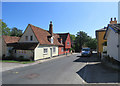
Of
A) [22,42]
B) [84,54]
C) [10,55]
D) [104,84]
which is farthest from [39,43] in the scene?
[104,84]

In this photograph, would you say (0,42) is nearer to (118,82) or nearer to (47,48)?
(47,48)

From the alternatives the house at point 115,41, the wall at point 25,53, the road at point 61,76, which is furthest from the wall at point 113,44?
the wall at point 25,53

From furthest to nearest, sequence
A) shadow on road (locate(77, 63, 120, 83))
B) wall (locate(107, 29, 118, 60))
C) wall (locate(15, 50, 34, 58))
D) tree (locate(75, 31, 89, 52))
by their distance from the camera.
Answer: tree (locate(75, 31, 89, 52)) → wall (locate(15, 50, 34, 58)) → wall (locate(107, 29, 118, 60)) → shadow on road (locate(77, 63, 120, 83))

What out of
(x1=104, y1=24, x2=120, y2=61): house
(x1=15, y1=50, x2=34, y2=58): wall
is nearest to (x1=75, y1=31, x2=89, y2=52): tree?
(x1=15, y1=50, x2=34, y2=58): wall

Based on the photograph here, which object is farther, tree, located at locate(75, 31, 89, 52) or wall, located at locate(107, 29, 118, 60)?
tree, located at locate(75, 31, 89, 52)

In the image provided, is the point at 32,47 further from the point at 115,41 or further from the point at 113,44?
the point at 115,41

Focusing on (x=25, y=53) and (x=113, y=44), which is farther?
(x=25, y=53)

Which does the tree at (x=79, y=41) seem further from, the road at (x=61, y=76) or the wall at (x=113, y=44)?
the road at (x=61, y=76)

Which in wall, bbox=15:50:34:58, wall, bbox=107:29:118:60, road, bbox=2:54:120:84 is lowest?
road, bbox=2:54:120:84

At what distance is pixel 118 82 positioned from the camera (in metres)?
5.55

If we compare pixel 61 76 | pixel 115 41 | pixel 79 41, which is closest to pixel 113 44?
pixel 115 41

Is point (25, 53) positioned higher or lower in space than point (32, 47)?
lower

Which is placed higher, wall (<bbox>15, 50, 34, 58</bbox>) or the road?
wall (<bbox>15, 50, 34, 58</bbox>)

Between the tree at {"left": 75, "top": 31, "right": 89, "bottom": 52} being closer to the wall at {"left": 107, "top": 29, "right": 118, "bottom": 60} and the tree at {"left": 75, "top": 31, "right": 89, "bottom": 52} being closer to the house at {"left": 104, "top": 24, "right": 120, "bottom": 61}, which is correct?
the wall at {"left": 107, "top": 29, "right": 118, "bottom": 60}
